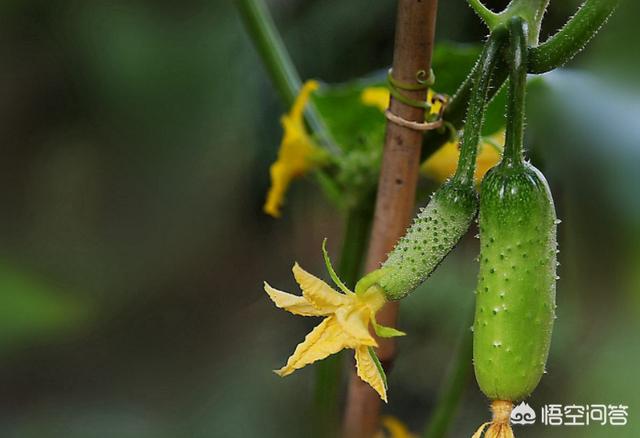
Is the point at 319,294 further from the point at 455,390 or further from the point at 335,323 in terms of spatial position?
the point at 455,390

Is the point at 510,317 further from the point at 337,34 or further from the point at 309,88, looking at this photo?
the point at 337,34

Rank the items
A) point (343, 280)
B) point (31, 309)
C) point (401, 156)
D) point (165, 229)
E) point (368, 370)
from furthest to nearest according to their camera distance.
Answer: point (165, 229) < point (31, 309) < point (343, 280) < point (401, 156) < point (368, 370)

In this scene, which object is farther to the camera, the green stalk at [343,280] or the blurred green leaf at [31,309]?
the blurred green leaf at [31,309]

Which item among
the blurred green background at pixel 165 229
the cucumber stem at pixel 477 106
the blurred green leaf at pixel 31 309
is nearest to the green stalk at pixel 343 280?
the cucumber stem at pixel 477 106

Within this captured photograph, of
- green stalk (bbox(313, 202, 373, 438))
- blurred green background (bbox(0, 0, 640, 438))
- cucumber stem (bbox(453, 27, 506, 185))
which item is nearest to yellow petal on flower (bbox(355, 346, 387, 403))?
cucumber stem (bbox(453, 27, 506, 185))

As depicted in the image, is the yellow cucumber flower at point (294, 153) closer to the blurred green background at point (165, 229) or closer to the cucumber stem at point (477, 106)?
the cucumber stem at point (477, 106)

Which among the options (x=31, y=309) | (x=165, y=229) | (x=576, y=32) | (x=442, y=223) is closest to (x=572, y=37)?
(x=576, y=32)
